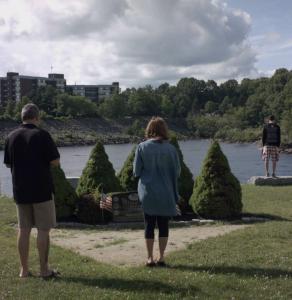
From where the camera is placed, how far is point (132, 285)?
20.4 ft

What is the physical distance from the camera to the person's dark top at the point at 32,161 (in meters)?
6.47

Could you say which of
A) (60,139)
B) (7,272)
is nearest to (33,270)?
(7,272)

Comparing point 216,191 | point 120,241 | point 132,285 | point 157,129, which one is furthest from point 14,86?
point 132,285

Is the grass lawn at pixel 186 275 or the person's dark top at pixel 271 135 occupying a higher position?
the person's dark top at pixel 271 135

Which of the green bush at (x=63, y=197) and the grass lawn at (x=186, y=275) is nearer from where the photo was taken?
the grass lawn at (x=186, y=275)

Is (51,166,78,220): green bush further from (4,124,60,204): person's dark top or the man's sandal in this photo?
(4,124,60,204): person's dark top

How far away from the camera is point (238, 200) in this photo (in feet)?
37.7

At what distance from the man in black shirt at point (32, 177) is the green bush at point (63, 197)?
482cm

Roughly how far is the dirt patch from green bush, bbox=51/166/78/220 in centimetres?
89

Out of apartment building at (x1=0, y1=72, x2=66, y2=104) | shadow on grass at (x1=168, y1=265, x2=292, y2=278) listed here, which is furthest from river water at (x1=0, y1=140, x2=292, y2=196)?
apartment building at (x1=0, y1=72, x2=66, y2=104)

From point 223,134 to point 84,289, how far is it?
437ft

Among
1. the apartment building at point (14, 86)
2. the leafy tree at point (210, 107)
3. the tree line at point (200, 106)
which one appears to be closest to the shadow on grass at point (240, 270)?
the tree line at point (200, 106)

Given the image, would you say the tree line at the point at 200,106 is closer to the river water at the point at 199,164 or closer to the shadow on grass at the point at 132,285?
the river water at the point at 199,164

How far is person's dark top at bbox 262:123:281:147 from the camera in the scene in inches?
668
